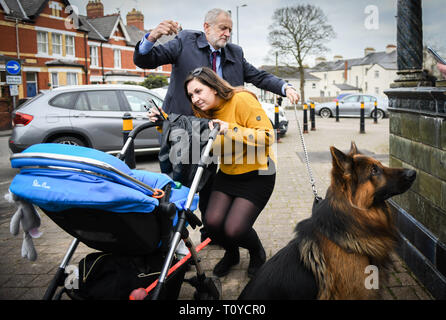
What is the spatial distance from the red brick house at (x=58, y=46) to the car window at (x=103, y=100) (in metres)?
16.8

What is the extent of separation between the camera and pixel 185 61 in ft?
11.1

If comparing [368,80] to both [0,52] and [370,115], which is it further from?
[0,52]

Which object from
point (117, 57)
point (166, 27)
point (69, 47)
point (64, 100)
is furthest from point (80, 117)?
point (117, 57)

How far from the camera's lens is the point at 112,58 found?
40.3m

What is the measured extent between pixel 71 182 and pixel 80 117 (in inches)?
287

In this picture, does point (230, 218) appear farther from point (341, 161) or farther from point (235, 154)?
point (341, 161)

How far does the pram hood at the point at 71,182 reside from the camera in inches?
72.8

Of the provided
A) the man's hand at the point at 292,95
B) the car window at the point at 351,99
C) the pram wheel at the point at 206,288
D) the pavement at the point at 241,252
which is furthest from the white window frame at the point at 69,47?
the pram wheel at the point at 206,288

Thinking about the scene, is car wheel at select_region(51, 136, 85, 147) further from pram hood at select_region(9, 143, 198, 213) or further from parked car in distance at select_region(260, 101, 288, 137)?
pram hood at select_region(9, 143, 198, 213)

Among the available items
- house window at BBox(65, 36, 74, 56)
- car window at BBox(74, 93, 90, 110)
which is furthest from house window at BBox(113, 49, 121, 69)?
car window at BBox(74, 93, 90, 110)

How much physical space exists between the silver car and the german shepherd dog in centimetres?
721

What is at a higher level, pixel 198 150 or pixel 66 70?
pixel 66 70
